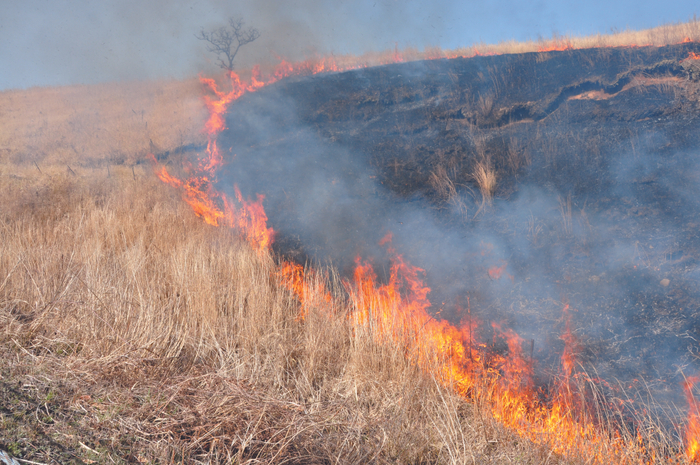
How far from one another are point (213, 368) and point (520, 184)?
5.06m

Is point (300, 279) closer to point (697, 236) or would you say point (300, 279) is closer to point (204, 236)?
point (204, 236)

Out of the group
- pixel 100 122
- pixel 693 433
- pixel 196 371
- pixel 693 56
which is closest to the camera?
pixel 693 433

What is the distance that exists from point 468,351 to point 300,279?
100.0 inches

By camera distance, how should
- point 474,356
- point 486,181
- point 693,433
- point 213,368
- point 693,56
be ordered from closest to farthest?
point 693,433 < point 213,368 < point 474,356 < point 486,181 < point 693,56

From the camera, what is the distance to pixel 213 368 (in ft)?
10.2

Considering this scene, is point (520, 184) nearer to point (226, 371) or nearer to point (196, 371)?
point (226, 371)

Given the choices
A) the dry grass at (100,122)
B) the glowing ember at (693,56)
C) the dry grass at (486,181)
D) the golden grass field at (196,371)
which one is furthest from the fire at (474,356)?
the dry grass at (100,122)

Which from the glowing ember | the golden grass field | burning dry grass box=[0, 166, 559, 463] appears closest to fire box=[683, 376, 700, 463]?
the golden grass field

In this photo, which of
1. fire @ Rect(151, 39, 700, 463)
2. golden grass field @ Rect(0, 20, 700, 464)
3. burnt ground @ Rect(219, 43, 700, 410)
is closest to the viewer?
golden grass field @ Rect(0, 20, 700, 464)

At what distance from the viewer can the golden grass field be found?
216 cm

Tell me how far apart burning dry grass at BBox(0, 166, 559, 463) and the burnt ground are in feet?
4.94

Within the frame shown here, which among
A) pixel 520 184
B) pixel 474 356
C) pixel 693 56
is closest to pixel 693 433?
pixel 474 356

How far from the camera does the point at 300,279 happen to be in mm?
5246

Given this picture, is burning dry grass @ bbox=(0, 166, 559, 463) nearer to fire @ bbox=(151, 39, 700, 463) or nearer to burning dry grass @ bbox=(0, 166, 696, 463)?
burning dry grass @ bbox=(0, 166, 696, 463)
